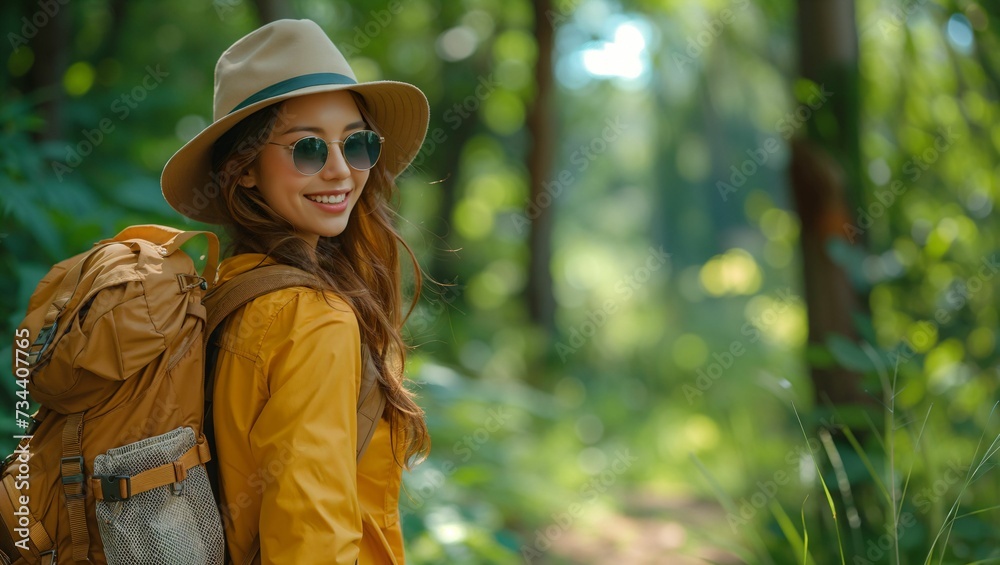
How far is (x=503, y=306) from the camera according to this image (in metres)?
11.3

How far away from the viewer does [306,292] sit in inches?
58.5

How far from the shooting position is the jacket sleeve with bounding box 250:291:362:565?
1321 mm

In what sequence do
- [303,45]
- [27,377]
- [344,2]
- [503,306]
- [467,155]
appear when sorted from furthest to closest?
[503,306]
[467,155]
[344,2]
[303,45]
[27,377]

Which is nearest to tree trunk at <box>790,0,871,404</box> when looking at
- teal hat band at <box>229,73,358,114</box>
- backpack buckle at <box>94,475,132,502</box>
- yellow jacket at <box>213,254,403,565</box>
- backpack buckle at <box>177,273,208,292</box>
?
teal hat band at <box>229,73,358,114</box>

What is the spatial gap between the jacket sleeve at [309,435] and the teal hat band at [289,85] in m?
0.41

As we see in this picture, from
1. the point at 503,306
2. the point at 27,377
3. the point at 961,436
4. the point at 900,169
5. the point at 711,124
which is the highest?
the point at 27,377

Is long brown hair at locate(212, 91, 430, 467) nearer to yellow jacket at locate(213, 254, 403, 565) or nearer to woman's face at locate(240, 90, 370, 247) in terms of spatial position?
woman's face at locate(240, 90, 370, 247)

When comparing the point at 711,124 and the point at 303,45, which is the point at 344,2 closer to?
the point at 303,45

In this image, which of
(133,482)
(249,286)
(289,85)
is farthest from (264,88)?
(133,482)

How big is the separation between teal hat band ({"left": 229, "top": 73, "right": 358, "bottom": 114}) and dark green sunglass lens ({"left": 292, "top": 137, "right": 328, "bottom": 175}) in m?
0.10

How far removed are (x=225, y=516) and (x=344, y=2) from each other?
6.15 meters

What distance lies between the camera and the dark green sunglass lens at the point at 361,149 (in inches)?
65.6

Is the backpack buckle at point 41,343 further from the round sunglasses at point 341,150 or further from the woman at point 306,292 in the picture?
the round sunglasses at point 341,150

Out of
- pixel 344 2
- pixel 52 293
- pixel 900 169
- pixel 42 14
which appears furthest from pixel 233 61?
pixel 344 2
